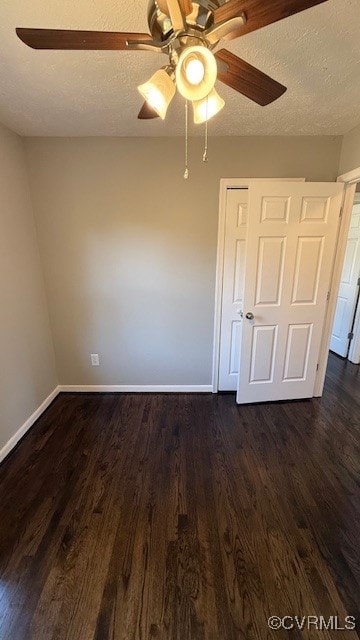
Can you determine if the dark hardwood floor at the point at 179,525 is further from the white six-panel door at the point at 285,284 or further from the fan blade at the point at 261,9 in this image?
the fan blade at the point at 261,9

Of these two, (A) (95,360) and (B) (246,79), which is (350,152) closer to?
(B) (246,79)

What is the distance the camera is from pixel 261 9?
743 millimetres

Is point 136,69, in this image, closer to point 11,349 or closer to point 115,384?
point 11,349

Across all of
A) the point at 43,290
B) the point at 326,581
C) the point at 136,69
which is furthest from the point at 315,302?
the point at 43,290

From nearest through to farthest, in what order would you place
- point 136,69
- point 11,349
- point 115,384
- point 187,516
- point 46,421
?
point 136,69, point 187,516, point 11,349, point 46,421, point 115,384

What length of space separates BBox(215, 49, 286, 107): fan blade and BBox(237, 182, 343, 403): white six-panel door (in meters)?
1.01

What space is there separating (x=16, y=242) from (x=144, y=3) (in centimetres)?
175

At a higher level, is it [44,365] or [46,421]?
[44,365]

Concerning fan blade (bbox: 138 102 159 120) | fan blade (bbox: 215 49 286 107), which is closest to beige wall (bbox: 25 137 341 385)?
fan blade (bbox: 138 102 159 120)

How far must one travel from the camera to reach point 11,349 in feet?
6.77

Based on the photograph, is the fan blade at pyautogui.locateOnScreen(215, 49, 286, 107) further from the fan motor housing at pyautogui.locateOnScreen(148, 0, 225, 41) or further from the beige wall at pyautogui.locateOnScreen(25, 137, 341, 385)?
the beige wall at pyautogui.locateOnScreen(25, 137, 341, 385)

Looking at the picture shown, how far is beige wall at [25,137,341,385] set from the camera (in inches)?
87.7

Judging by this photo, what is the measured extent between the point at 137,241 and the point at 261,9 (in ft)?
5.84

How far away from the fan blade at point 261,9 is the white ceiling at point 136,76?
1.54ft
